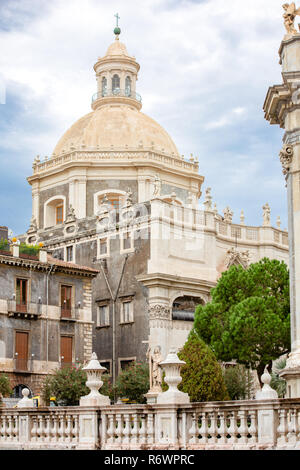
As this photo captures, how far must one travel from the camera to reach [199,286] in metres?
50.8

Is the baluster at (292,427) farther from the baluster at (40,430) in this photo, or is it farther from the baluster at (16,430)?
the baluster at (16,430)

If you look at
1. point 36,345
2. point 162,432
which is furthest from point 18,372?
point 162,432

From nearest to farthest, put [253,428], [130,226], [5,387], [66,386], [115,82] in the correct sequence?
[253,428] → [5,387] → [66,386] → [130,226] → [115,82]

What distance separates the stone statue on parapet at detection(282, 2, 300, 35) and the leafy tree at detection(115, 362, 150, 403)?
84.4ft

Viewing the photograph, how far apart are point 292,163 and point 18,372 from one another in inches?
1003

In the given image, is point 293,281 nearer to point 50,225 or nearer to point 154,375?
point 154,375

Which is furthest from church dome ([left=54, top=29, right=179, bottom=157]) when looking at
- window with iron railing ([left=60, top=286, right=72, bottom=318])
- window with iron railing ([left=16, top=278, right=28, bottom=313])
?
window with iron railing ([left=16, top=278, right=28, bottom=313])

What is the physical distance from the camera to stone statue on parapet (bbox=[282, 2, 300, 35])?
22.1m

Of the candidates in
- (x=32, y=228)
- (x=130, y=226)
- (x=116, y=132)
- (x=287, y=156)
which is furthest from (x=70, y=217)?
(x=287, y=156)

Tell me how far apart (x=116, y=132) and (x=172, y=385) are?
4669 cm

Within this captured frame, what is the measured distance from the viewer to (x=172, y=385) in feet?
52.1

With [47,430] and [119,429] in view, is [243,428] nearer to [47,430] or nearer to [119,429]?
[119,429]

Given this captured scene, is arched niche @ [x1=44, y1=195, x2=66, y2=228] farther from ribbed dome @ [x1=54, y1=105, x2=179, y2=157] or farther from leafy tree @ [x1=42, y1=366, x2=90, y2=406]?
leafy tree @ [x1=42, y1=366, x2=90, y2=406]

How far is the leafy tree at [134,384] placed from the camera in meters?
43.9
